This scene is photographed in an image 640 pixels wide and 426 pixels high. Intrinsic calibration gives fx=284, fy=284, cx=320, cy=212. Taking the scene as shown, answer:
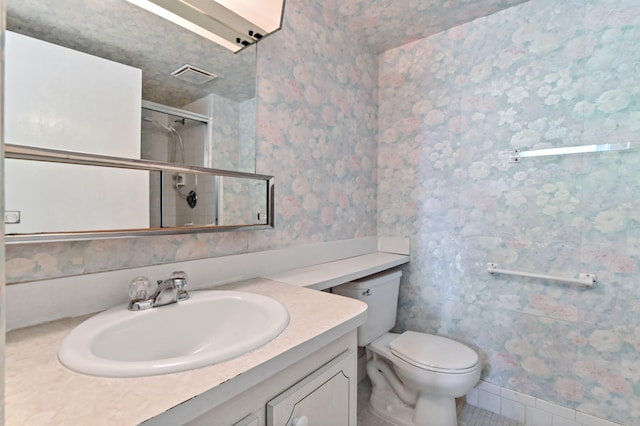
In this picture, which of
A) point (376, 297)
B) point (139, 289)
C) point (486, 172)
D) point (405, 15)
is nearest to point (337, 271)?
point (376, 297)

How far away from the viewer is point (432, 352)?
4.71ft

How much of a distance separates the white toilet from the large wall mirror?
37.0 inches

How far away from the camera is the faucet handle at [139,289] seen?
0.81 metres

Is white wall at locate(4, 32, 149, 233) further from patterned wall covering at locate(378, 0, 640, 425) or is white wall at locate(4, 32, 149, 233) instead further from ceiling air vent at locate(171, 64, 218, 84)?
patterned wall covering at locate(378, 0, 640, 425)

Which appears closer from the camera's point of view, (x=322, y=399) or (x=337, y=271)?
(x=322, y=399)

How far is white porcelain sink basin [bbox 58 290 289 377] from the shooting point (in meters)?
0.52

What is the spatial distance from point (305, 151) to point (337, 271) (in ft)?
2.14

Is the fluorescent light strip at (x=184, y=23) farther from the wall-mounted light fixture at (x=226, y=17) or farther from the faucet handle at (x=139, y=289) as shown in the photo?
the faucet handle at (x=139, y=289)

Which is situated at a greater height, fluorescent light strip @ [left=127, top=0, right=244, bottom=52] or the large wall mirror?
fluorescent light strip @ [left=127, top=0, right=244, bottom=52]

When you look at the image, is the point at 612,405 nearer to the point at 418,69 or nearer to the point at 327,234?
the point at 327,234

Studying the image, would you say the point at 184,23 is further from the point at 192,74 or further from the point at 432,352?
the point at 432,352

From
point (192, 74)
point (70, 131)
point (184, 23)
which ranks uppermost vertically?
point (184, 23)

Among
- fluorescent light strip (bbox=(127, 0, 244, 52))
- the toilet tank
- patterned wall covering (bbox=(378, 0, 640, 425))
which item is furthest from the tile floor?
fluorescent light strip (bbox=(127, 0, 244, 52))

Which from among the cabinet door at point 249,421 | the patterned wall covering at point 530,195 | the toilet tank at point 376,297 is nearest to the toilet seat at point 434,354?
the toilet tank at point 376,297
